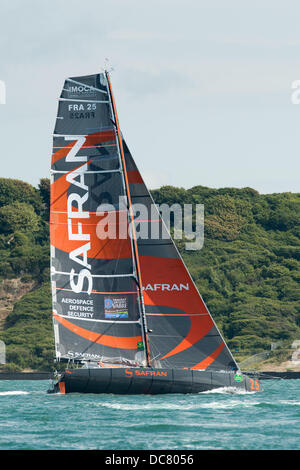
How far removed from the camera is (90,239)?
38719mm

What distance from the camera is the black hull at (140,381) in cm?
3622

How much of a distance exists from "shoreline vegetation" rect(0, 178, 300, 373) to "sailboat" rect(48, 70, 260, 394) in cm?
3680

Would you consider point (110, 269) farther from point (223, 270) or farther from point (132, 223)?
point (223, 270)

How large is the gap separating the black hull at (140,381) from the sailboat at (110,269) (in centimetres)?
83

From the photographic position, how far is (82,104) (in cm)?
3900

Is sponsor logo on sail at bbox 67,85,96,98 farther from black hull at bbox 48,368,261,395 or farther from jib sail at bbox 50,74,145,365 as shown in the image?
black hull at bbox 48,368,261,395

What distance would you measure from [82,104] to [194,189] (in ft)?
275

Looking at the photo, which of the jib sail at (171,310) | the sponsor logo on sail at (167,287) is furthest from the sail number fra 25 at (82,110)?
the sponsor logo on sail at (167,287)

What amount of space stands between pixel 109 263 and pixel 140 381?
220 inches

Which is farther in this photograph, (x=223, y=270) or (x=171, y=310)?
(x=223, y=270)

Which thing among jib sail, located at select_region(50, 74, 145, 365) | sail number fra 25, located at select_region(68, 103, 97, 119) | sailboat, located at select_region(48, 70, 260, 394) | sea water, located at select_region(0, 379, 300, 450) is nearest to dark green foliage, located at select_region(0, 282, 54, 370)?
sea water, located at select_region(0, 379, 300, 450)

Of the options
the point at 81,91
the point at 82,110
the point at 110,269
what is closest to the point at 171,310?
the point at 110,269
